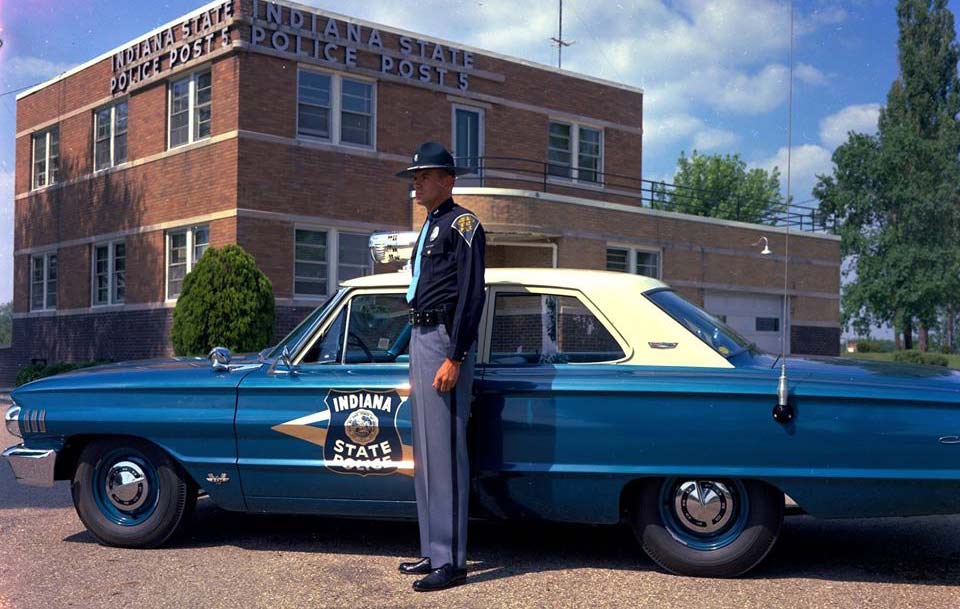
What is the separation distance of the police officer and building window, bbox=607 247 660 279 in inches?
663

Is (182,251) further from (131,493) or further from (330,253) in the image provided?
(131,493)

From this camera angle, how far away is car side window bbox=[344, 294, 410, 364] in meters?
5.48

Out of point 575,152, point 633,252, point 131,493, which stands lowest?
point 131,493

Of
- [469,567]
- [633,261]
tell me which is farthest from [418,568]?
[633,261]

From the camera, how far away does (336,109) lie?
1912 cm

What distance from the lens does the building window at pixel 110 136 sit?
21219 millimetres

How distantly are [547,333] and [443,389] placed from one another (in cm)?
76

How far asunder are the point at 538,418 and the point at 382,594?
1.12 metres

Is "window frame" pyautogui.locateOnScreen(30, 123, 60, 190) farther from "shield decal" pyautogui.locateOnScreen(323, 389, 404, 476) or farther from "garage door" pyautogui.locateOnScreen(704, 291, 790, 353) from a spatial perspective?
"shield decal" pyautogui.locateOnScreen(323, 389, 404, 476)

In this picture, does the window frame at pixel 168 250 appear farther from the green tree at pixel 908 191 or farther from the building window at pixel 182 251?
the green tree at pixel 908 191

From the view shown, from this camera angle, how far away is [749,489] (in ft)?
16.0

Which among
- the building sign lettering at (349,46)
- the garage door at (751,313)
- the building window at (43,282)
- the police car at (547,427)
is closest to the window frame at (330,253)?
the building sign lettering at (349,46)

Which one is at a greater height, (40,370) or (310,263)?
(310,263)

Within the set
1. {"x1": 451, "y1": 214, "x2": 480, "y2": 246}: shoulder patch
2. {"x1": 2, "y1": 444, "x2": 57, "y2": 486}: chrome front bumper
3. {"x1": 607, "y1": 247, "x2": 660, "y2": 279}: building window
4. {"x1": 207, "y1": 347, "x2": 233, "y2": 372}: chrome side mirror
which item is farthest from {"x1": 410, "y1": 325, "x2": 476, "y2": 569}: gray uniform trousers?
{"x1": 607, "y1": 247, "x2": 660, "y2": 279}: building window
